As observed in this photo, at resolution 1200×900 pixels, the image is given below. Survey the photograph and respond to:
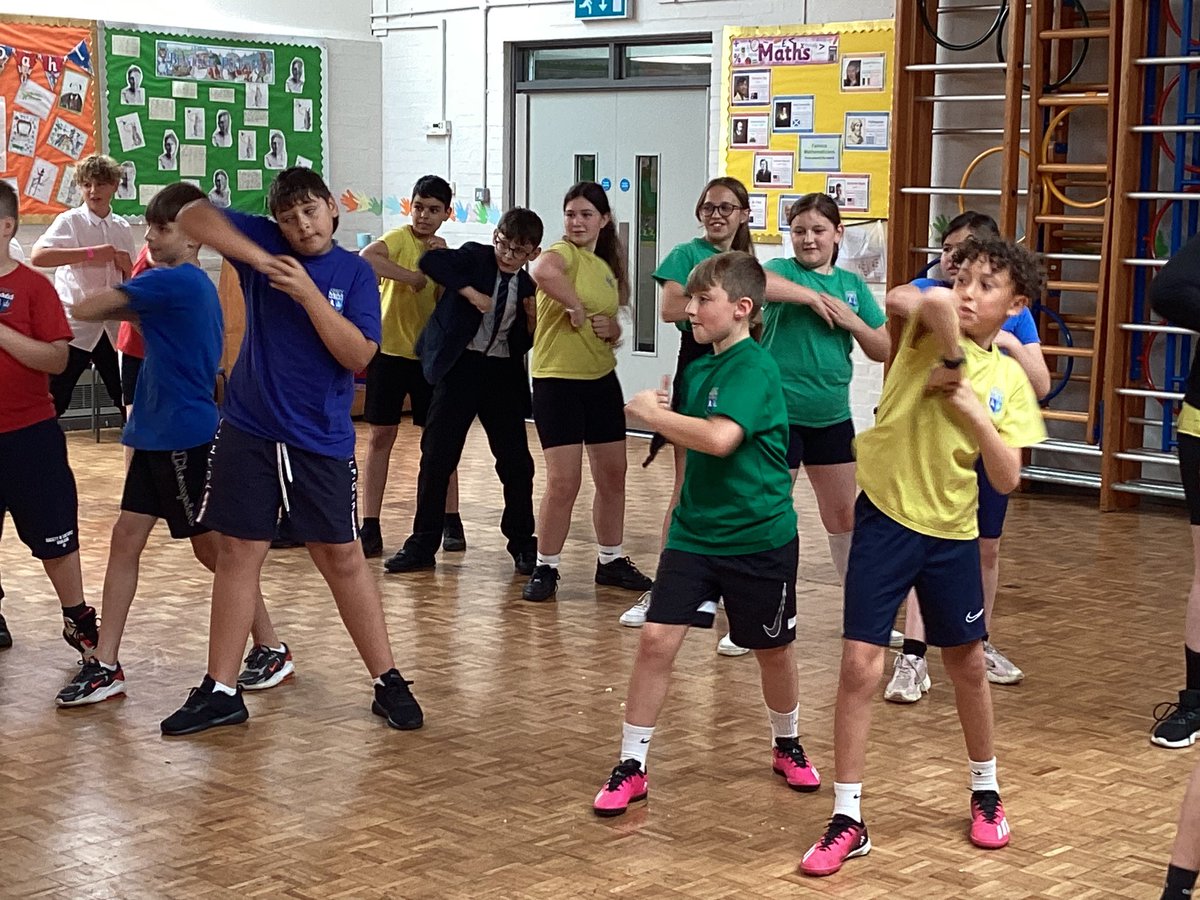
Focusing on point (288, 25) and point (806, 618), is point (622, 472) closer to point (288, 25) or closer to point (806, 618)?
point (806, 618)

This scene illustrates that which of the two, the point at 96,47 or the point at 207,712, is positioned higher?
the point at 96,47

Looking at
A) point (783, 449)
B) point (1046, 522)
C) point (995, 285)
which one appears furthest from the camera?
point (1046, 522)

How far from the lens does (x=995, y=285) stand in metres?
3.38

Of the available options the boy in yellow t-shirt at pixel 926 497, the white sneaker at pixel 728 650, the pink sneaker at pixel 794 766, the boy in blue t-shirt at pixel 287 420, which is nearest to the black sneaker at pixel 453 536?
the white sneaker at pixel 728 650

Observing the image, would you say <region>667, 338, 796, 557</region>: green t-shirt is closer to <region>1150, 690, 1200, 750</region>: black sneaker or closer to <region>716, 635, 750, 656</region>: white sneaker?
<region>1150, 690, 1200, 750</region>: black sneaker

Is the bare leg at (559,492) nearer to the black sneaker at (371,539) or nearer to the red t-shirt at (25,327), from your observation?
the black sneaker at (371,539)

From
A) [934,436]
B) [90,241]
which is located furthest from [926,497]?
[90,241]

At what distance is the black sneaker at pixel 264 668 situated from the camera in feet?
15.5

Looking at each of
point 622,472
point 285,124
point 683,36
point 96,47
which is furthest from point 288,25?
point 622,472

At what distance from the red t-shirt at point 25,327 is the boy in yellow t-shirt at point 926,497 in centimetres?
240

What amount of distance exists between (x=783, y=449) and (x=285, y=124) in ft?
26.9

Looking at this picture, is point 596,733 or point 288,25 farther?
point 288,25

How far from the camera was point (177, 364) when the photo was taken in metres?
4.54

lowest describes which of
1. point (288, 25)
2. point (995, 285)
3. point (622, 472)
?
point (622, 472)
